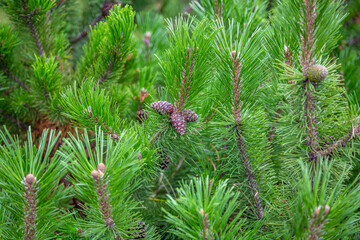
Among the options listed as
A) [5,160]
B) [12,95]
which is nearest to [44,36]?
[12,95]

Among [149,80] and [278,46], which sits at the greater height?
[149,80]

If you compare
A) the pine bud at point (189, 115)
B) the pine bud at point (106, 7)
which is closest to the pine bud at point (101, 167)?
the pine bud at point (189, 115)

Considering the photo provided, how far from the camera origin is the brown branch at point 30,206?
1.52 ft

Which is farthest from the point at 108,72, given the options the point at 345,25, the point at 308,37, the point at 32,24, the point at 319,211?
the point at 345,25

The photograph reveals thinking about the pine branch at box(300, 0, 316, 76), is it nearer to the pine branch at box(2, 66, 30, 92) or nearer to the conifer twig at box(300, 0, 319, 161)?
the conifer twig at box(300, 0, 319, 161)

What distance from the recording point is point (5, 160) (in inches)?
19.2

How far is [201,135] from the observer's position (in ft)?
2.15

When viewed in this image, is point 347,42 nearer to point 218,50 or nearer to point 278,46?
point 278,46

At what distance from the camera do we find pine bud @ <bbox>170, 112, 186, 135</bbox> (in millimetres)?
586

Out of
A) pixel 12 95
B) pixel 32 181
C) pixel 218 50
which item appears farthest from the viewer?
pixel 12 95

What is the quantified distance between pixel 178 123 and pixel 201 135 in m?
0.09

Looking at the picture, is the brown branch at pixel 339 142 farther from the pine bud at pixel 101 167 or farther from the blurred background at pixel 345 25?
the pine bud at pixel 101 167

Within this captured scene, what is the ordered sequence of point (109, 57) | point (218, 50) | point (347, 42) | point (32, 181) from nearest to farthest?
point (32, 181) → point (218, 50) → point (109, 57) → point (347, 42)

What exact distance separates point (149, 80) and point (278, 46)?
1.36 ft
